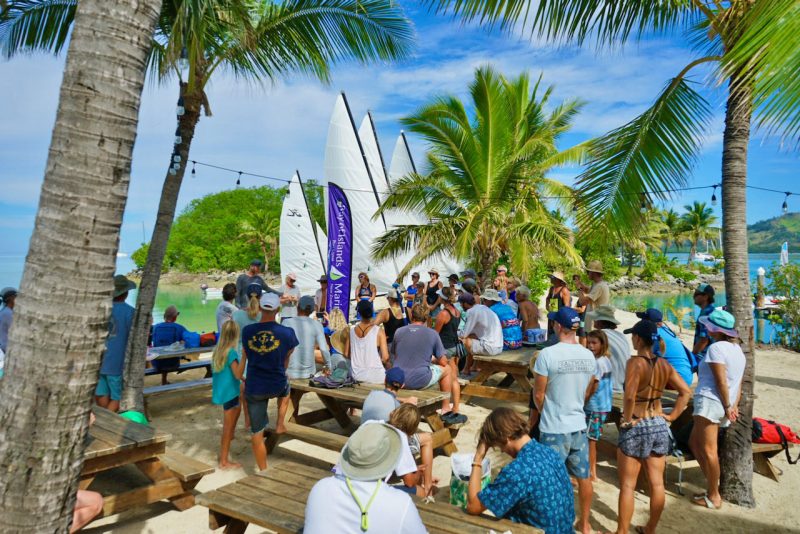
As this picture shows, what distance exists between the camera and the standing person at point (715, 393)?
438 centimetres

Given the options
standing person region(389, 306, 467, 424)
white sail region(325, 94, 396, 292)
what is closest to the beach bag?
standing person region(389, 306, 467, 424)

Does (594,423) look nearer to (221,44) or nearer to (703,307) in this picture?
(703,307)

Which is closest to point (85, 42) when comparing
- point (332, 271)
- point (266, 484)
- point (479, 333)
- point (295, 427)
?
point (266, 484)

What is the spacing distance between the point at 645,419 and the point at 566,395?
2.01ft

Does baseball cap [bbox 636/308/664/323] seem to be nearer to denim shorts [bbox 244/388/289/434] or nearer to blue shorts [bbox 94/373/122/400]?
denim shorts [bbox 244/388/289/434]

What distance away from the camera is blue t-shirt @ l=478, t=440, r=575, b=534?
2.67 m

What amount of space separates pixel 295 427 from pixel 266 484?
80.9 inches

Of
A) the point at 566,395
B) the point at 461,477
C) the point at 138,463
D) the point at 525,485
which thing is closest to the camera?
the point at 525,485

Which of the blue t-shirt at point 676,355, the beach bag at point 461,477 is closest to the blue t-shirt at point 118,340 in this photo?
the beach bag at point 461,477

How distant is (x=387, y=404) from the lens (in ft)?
12.9

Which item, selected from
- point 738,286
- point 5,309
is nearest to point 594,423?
point 738,286

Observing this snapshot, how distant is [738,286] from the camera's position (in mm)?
4863

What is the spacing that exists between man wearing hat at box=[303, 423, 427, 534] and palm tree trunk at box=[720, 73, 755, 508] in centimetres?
390

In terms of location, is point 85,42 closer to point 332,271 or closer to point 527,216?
point 332,271
